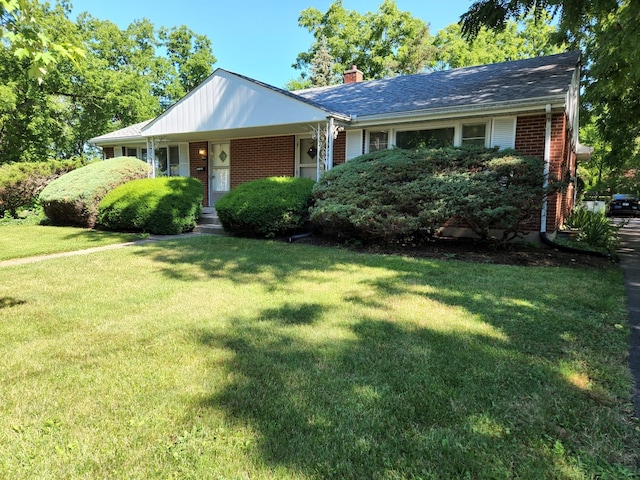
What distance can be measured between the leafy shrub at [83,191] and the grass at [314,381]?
255 inches

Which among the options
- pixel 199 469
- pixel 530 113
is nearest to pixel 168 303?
pixel 199 469

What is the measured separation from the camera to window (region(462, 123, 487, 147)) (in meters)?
8.92

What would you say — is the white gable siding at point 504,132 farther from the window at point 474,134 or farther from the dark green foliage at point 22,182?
the dark green foliage at point 22,182

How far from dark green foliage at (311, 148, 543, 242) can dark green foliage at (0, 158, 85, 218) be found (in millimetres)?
10213

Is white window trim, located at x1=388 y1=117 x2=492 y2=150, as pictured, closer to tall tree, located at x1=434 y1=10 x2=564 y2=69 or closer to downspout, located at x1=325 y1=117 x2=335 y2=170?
downspout, located at x1=325 y1=117 x2=335 y2=170

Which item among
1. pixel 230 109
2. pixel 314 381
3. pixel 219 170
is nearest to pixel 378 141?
pixel 230 109

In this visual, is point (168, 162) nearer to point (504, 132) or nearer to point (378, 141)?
point (378, 141)

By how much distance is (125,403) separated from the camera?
7.45ft

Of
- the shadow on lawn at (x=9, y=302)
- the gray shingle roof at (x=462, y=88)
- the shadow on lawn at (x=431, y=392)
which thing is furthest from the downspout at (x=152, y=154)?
the shadow on lawn at (x=431, y=392)

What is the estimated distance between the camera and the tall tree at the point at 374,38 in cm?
2908

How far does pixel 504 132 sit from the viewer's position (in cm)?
855

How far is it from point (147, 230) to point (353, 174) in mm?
5292

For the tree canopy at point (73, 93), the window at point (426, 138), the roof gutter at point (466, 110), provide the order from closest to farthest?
the roof gutter at point (466, 110), the window at point (426, 138), the tree canopy at point (73, 93)

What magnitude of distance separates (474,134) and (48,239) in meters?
9.96
